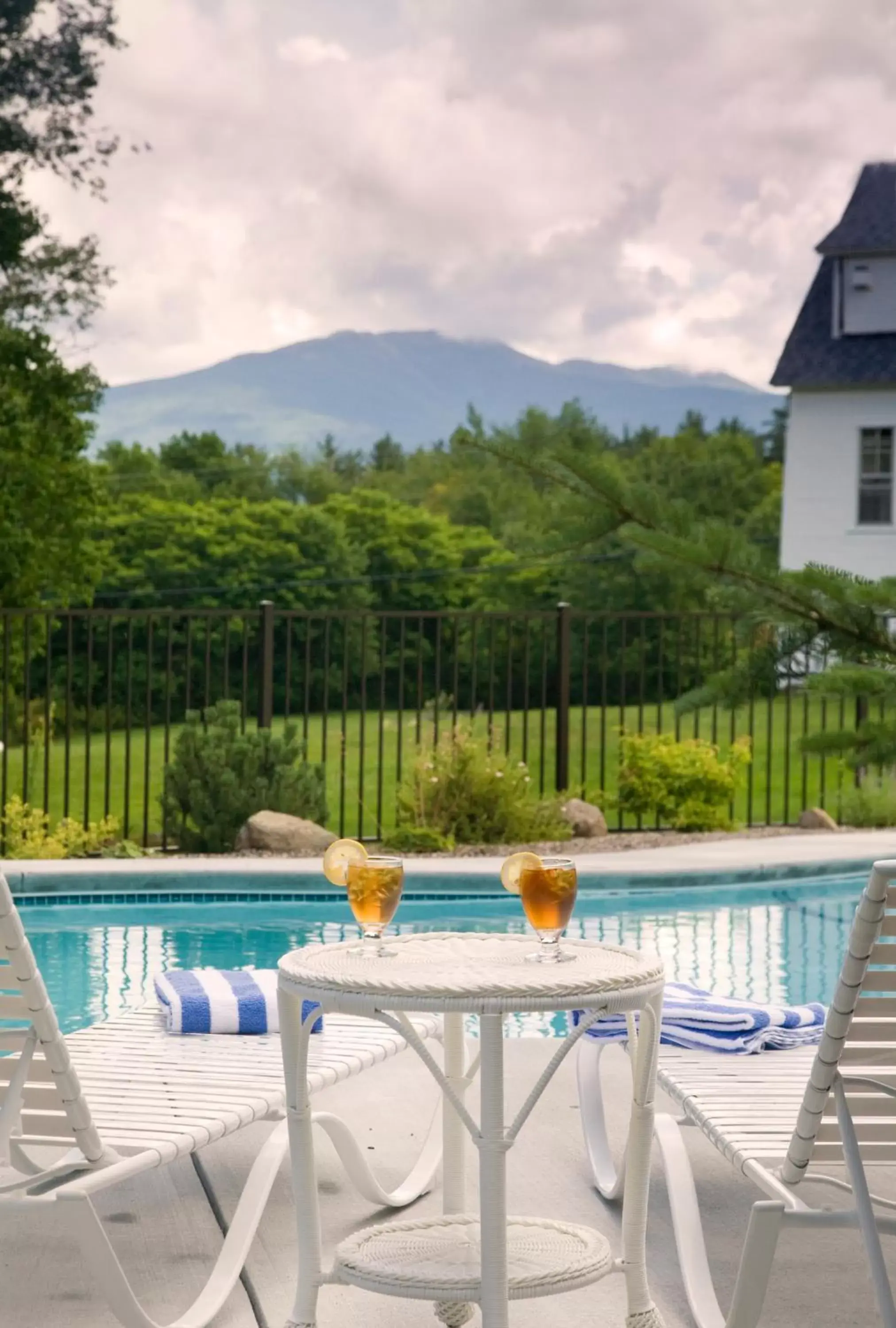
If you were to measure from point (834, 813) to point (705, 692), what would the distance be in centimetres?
807

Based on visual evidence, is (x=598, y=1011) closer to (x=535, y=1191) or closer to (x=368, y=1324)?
(x=368, y=1324)

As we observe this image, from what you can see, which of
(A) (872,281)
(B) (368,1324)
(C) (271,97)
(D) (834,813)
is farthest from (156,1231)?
(C) (271,97)

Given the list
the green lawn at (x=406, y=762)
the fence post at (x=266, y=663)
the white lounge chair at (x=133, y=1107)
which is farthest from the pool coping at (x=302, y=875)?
the white lounge chair at (x=133, y=1107)

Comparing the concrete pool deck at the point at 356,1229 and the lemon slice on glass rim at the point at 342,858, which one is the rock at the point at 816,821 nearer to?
the concrete pool deck at the point at 356,1229

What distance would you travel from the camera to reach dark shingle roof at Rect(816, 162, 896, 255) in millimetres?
18984

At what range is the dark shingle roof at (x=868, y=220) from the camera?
18984 millimetres

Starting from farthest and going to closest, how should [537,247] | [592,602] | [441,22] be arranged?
[537,247], [441,22], [592,602]

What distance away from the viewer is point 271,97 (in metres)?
60.0

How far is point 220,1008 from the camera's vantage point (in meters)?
3.12

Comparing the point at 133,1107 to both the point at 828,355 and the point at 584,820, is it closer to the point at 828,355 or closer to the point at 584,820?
the point at 584,820

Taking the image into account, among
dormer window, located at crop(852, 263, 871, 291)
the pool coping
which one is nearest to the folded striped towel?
the pool coping

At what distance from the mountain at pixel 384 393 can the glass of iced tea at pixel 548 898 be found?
98241mm

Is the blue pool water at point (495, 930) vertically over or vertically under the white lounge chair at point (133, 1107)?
under

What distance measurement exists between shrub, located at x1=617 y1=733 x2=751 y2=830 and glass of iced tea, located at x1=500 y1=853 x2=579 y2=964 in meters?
7.63
